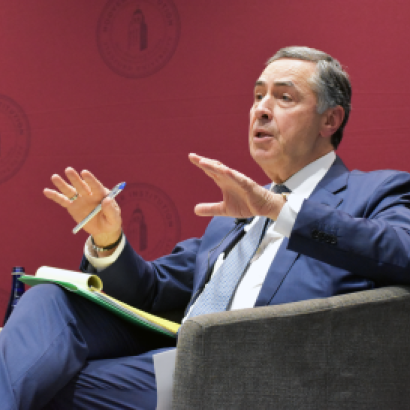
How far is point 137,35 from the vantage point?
2373 millimetres

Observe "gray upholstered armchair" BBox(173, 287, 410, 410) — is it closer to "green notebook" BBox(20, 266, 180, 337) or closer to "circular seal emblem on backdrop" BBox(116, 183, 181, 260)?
"green notebook" BBox(20, 266, 180, 337)

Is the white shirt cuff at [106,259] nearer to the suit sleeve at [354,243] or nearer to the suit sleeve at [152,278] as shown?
the suit sleeve at [152,278]

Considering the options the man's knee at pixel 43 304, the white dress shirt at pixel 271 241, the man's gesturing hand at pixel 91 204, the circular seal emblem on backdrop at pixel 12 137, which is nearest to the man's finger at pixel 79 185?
the man's gesturing hand at pixel 91 204

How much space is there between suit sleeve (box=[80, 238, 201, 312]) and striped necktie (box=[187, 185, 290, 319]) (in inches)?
9.3

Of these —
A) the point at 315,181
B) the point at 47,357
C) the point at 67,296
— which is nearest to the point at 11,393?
the point at 47,357

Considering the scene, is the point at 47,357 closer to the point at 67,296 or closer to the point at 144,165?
the point at 67,296

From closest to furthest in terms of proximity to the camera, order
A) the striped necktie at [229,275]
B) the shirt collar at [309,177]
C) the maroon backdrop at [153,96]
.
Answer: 1. the striped necktie at [229,275]
2. the shirt collar at [309,177]
3. the maroon backdrop at [153,96]

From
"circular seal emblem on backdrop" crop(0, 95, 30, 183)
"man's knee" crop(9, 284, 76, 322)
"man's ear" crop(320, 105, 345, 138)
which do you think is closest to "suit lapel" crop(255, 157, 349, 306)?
"man's ear" crop(320, 105, 345, 138)

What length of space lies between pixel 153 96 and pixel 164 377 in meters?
1.51

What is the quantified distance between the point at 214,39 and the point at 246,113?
36cm

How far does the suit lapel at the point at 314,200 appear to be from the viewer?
126 centimetres

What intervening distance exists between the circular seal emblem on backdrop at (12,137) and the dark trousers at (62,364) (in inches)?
53.1

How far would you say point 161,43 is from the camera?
2.31m

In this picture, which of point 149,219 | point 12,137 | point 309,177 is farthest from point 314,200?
point 12,137
